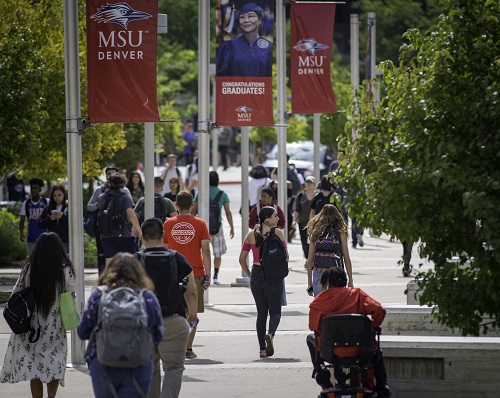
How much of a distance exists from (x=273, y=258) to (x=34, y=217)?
7.35 meters

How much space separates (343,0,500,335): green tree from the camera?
7895 mm

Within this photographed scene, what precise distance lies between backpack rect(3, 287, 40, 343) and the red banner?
42.0 feet

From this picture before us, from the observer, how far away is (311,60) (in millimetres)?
22141

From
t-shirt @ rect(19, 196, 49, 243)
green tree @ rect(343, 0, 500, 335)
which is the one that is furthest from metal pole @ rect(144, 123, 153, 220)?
green tree @ rect(343, 0, 500, 335)

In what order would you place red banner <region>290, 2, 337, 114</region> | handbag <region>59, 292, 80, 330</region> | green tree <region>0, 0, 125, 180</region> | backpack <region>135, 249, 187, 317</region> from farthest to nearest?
1. red banner <region>290, 2, 337, 114</region>
2. green tree <region>0, 0, 125, 180</region>
3. handbag <region>59, 292, 80, 330</region>
4. backpack <region>135, 249, 187, 317</region>

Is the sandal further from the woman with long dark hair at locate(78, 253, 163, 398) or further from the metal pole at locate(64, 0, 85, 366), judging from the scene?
the woman with long dark hair at locate(78, 253, 163, 398)

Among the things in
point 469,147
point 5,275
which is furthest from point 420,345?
point 5,275

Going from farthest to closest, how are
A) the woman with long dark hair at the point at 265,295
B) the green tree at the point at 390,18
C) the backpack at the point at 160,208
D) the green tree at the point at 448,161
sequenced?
the green tree at the point at 390,18 → the backpack at the point at 160,208 → the woman with long dark hair at the point at 265,295 → the green tree at the point at 448,161

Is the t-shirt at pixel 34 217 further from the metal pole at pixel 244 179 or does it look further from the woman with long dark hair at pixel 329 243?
the woman with long dark hair at pixel 329 243

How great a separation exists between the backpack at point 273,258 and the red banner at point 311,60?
31.0 feet

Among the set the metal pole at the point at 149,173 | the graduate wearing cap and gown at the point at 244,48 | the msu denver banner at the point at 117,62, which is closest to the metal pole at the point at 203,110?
the graduate wearing cap and gown at the point at 244,48

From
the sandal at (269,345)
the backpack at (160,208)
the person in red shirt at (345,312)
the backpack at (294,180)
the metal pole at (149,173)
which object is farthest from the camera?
the backpack at (294,180)

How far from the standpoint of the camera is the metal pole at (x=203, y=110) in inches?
666

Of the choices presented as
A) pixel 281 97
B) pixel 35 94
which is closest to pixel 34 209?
pixel 35 94
